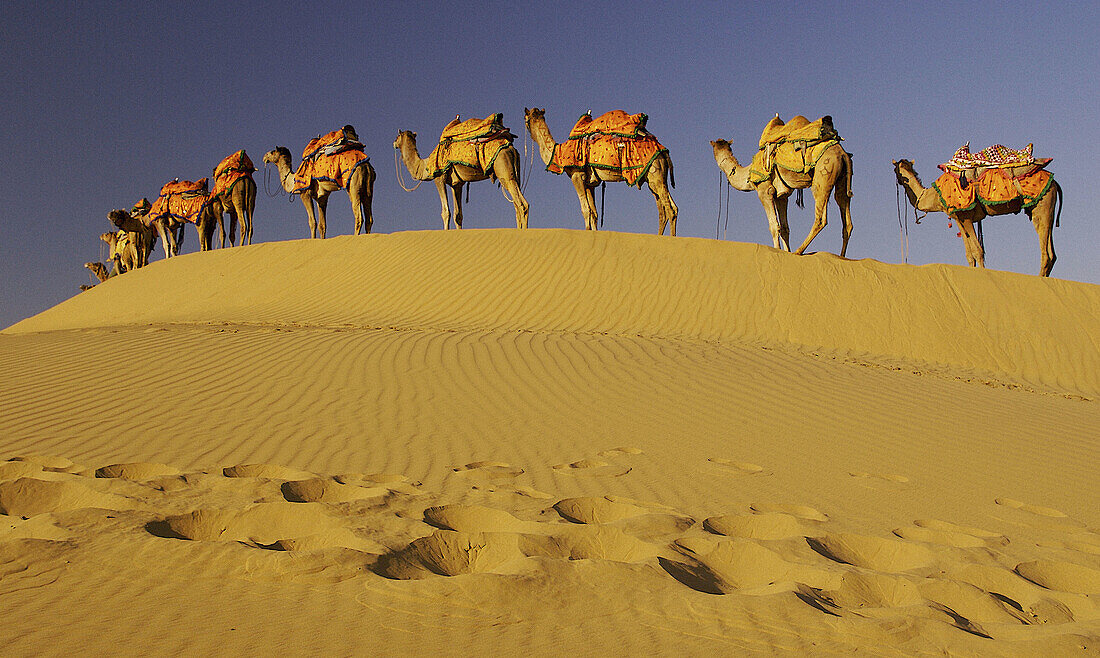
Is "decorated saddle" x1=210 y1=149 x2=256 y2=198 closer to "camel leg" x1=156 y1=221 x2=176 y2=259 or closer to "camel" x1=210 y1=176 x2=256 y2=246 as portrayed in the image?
"camel" x1=210 y1=176 x2=256 y2=246

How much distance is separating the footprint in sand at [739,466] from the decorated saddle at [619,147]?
45.4ft

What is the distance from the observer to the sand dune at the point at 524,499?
2.07 metres

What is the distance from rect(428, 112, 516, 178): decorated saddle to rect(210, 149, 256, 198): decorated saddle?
759 cm

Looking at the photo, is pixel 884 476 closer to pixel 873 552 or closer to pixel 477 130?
pixel 873 552

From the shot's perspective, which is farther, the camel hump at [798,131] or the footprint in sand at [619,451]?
the camel hump at [798,131]

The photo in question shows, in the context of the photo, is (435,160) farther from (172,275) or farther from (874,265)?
(874,265)

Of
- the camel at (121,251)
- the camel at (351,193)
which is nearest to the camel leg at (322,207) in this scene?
the camel at (351,193)

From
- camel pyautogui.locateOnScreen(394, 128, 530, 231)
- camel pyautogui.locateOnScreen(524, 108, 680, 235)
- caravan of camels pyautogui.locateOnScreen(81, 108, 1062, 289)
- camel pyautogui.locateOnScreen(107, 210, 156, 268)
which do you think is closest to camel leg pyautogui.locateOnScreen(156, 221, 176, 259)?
camel pyautogui.locateOnScreen(107, 210, 156, 268)

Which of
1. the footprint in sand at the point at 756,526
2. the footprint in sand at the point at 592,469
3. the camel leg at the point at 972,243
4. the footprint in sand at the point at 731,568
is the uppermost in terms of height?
the camel leg at the point at 972,243

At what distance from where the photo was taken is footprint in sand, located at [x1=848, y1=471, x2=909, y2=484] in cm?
436

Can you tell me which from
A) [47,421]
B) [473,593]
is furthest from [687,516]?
[47,421]

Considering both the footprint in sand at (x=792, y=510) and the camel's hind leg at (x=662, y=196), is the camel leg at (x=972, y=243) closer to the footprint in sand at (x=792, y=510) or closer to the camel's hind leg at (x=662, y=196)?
the camel's hind leg at (x=662, y=196)

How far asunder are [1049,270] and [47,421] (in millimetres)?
20169

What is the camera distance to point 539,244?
55.8 ft
